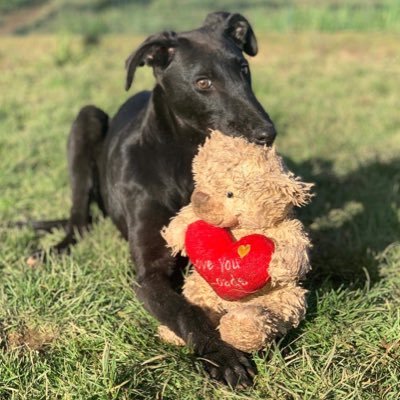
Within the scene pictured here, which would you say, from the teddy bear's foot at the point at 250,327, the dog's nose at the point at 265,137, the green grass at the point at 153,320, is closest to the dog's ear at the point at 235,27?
the dog's nose at the point at 265,137

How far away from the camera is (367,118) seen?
23.7 feet

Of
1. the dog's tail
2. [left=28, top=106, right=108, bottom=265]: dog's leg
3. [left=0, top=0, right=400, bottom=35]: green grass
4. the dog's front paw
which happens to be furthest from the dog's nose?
[left=0, top=0, right=400, bottom=35]: green grass

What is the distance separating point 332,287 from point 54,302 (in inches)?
57.6

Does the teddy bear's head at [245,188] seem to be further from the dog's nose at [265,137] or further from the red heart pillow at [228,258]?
the dog's nose at [265,137]

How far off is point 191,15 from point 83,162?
36.7 ft

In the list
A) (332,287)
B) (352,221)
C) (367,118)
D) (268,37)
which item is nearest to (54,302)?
(332,287)

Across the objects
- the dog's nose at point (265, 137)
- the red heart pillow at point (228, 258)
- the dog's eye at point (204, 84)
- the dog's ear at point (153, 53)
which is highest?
the dog's ear at point (153, 53)

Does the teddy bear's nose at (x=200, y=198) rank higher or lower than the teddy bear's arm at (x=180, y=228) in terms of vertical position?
higher

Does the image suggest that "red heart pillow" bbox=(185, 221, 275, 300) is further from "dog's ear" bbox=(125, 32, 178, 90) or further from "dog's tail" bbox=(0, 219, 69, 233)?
"dog's tail" bbox=(0, 219, 69, 233)

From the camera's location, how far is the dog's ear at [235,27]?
374cm

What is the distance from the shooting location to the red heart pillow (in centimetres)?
247

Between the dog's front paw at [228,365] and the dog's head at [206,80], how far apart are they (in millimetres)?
1016

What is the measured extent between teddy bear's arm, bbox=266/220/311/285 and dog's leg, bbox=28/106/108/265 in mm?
2084

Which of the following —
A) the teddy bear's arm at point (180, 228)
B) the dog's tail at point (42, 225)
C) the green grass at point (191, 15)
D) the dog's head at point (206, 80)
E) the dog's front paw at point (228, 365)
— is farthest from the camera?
the green grass at point (191, 15)
